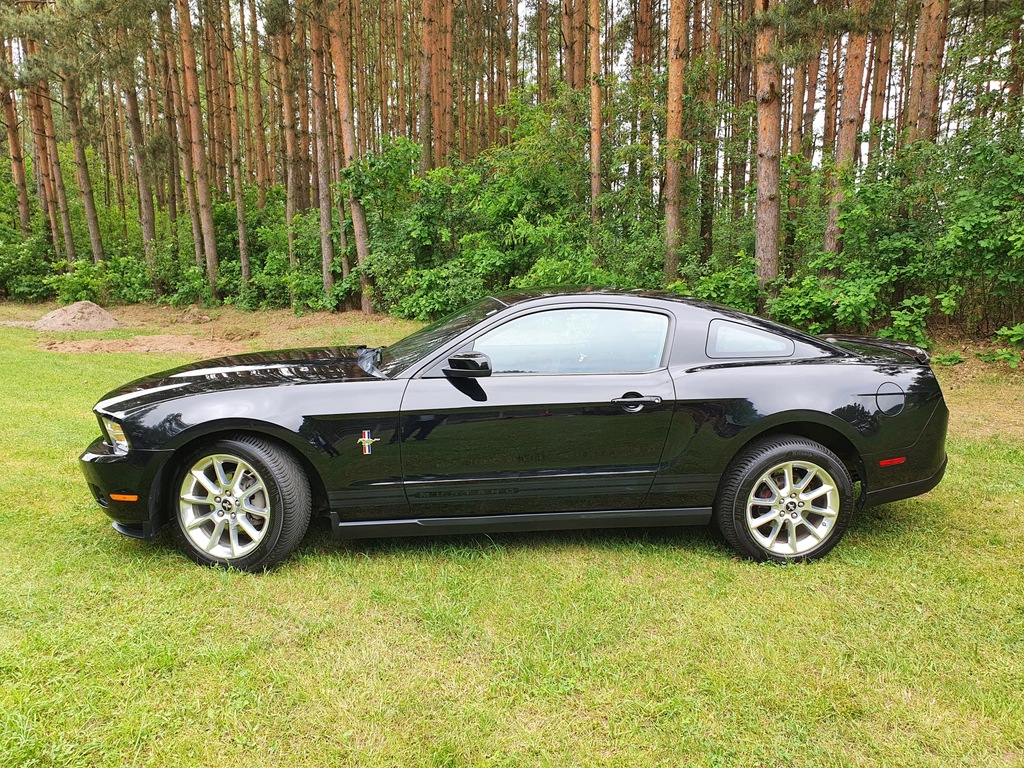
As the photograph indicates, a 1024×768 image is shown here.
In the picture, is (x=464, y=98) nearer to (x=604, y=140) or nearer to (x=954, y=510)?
(x=604, y=140)

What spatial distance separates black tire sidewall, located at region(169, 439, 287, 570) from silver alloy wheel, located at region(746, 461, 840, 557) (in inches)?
97.9

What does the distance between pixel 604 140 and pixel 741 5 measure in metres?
6.78

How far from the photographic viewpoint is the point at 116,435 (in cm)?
330

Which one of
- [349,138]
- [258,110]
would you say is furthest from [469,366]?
[258,110]

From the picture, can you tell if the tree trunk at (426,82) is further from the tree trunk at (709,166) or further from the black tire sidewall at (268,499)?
the black tire sidewall at (268,499)

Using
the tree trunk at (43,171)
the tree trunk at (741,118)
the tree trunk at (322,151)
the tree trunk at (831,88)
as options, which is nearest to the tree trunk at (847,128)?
the tree trunk at (741,118)

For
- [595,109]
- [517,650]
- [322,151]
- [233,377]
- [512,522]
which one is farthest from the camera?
[322,151]

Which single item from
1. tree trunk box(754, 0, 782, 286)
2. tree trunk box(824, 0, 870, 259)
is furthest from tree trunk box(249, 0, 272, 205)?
tree trunk box(824, 0, 870, 259)

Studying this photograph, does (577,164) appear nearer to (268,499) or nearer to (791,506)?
(791,506)

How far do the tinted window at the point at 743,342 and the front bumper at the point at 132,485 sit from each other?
9.68 feet

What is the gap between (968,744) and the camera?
216cm

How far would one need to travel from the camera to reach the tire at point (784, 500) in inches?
135

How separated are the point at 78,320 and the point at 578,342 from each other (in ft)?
→ 46.9

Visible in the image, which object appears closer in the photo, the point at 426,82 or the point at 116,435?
the point at 116,435
